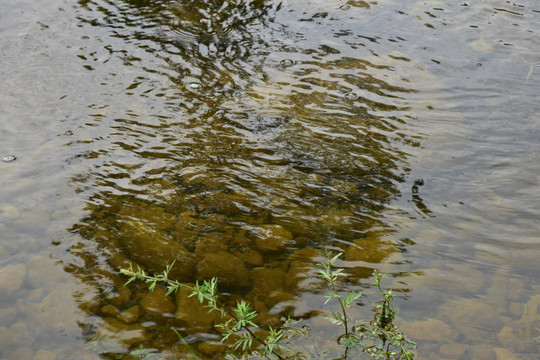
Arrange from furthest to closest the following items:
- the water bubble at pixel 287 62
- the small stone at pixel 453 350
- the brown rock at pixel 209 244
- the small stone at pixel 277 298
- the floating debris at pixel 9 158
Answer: the water bubble at pixel 287 62 → the floating debris at pixel 9 158 → the brown rock at pixel 209 244 → the small stone at pixel 277 298 → the small stone at pixel 453 350

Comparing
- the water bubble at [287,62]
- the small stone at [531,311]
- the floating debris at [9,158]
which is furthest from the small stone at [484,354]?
the floating debris at [9,158]

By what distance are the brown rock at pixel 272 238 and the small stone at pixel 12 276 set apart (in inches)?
66.4

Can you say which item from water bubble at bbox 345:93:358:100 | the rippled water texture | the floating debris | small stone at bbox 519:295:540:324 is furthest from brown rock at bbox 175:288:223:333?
water bubble at bbox 345:93:358:100

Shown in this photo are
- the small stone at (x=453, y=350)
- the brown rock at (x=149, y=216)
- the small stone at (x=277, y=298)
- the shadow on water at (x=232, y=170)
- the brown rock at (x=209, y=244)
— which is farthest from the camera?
the brown rock at (x=149, y=216)

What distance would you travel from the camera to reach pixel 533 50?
221 inches

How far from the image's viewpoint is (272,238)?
3629mm

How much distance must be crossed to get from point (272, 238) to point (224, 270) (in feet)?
1.49

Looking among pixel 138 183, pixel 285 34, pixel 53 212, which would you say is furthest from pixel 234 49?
pixel 53 212

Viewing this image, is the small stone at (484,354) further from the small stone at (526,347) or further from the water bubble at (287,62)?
the water bubble at (287,62)

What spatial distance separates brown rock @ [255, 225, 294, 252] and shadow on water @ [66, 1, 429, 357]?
0.4 inches

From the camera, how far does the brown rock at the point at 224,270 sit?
10.9ft

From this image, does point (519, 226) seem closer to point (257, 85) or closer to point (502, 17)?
point (257, 85)

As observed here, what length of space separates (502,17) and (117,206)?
5297mm

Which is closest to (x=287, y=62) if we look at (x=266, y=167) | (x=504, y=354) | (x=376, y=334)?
(x=266, y=167)
